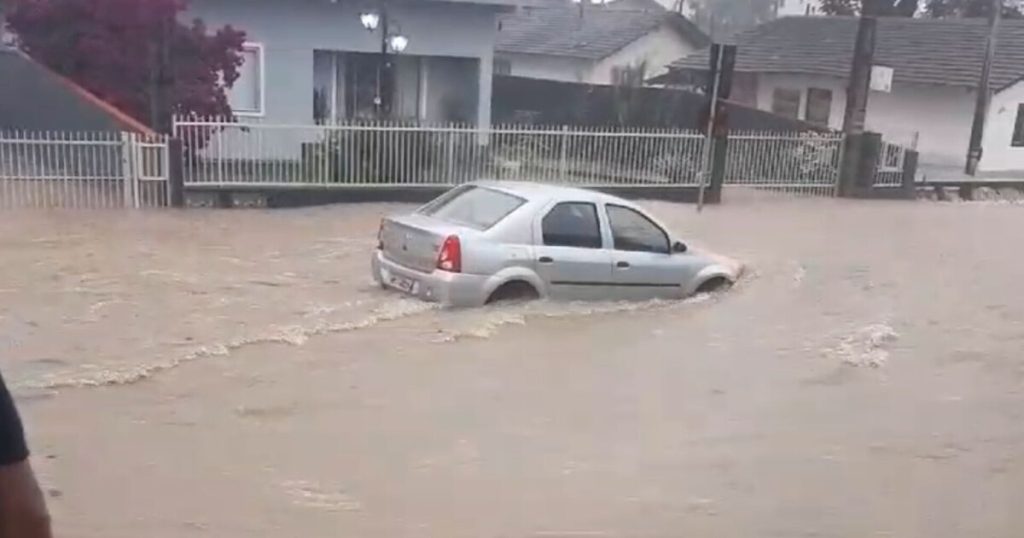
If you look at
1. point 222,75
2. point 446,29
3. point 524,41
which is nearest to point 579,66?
point 524,41

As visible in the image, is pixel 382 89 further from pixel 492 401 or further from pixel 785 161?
pixel 492 401

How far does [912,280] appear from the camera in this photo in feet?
45.6

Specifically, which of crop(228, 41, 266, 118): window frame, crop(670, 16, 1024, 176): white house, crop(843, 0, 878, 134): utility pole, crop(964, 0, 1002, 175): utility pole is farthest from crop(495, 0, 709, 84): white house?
crop(228, 41, 266, 118): window frame

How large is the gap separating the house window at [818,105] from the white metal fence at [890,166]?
10.1 m

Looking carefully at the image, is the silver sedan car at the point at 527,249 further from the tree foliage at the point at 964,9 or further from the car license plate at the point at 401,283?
the tree foliage at the point at 964,9

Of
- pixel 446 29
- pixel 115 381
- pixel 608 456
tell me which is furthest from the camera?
pixel 446 29

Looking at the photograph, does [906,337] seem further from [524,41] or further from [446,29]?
[524,41]

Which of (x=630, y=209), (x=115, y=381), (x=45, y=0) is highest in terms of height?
(x=45, y=0)

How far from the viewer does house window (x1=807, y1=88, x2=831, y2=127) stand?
114 ft

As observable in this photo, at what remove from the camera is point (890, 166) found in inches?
966

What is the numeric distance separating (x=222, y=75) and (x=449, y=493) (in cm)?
1538

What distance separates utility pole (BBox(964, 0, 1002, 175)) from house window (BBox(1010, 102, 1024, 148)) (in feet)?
7.46

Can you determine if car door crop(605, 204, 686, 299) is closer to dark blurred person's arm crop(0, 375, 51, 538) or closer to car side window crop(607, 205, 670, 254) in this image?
car side window crop(607, 205, 670, 254)

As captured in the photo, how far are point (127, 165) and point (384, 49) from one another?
23.5ft
